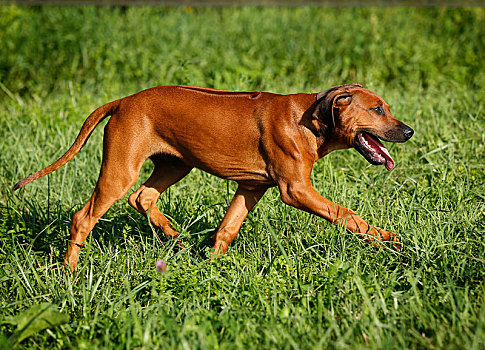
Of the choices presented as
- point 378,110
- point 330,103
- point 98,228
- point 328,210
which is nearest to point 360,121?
point 378,110

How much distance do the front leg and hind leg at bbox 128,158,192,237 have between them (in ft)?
3.42

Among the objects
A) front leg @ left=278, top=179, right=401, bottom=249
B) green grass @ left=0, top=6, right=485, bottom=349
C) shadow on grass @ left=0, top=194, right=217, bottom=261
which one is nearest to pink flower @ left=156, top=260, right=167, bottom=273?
green grass @ left=0, top=6, right=485, bottom=349

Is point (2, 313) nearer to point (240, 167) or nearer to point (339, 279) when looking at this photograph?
point (240, 167)

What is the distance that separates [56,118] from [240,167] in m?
3.35

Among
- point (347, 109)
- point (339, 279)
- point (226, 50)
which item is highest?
point (347, 109)

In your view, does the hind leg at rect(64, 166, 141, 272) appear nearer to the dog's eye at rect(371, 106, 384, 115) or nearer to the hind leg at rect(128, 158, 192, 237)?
the hind leg at rect(128, 158, 192, 237)

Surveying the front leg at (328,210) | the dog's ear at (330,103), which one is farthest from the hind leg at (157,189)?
A: the dog's ear at (330,103)

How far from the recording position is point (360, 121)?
→ 153 inches

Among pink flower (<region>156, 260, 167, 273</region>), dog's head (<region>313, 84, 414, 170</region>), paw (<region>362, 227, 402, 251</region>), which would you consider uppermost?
dog's head (<region>313, 84, 414, 170</region>)

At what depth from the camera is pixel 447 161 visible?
5438 millimetres

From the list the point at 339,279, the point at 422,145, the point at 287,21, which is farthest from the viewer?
the point at 287,21

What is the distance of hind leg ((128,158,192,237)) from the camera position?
15.2 feet

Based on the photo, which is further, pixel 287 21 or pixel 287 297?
pixel 287 21

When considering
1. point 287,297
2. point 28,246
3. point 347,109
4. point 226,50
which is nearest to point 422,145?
point 347,109
